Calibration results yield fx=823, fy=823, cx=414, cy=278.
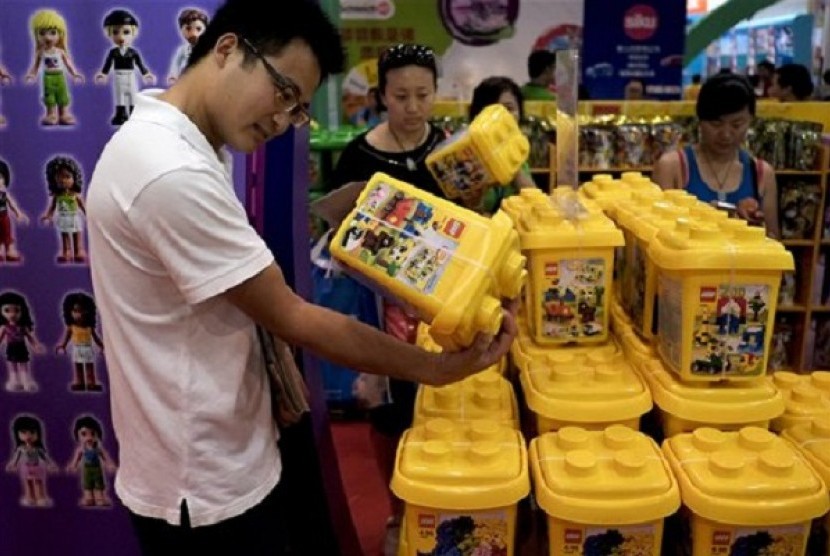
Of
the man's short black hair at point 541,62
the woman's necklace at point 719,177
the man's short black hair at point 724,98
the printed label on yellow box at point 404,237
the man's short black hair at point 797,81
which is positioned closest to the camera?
the printed label on yellow box at point 404,237

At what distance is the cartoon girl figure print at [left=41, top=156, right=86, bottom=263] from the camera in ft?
7.62

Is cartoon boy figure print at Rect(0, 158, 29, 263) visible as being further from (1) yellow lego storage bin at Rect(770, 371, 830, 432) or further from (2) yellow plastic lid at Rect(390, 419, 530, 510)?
(1) yellow lego storage bin at Rect(770, 371, 830, 432)

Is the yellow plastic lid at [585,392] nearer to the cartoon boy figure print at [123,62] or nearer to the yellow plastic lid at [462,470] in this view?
the yellow plastic lid at [462,470]

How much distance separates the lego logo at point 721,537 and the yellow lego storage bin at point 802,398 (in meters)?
0.39

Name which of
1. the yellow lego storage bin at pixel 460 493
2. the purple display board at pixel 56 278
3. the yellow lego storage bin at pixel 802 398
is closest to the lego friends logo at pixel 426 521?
the yellow lego storage bin at pixel 460 493

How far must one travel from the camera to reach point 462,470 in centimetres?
153

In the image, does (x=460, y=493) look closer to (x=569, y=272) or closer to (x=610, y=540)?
(x=610, y=540)

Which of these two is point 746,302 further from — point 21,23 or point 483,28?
point 483,28

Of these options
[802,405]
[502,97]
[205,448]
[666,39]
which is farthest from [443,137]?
[666,39]

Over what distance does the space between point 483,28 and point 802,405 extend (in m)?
8.34

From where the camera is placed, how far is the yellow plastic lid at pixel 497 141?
2.41 meters

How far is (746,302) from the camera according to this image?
1.68 m

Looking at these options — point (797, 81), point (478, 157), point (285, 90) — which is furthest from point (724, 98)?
point (797, 81)

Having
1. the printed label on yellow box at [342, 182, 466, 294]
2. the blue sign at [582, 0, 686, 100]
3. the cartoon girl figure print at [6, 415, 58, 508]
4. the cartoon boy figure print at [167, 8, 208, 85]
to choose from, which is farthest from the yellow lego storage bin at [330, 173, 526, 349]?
the blue sign at [582, 0, 686, 100]
